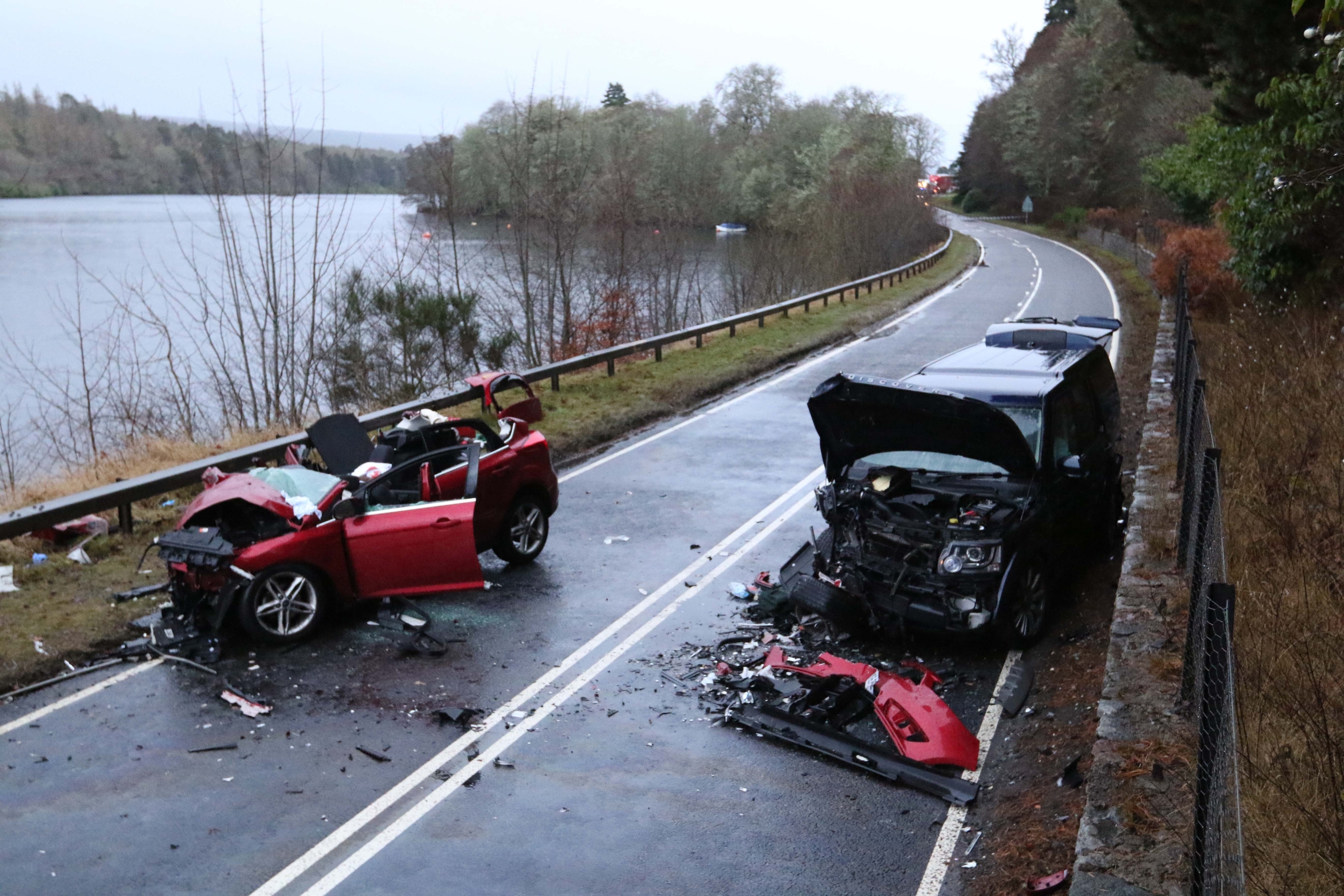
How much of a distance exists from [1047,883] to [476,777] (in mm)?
3245

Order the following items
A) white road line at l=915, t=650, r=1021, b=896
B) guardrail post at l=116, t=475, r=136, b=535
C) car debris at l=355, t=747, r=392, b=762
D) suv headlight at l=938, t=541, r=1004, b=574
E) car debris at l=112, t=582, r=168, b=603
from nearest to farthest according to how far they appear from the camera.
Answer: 1. white road line at l=915, t=650, r=1021, b=896
2. car debris at l=355, t=747, r=392, b=762
3. suv headlight at l=938, t=541, r=1004, b=574
4. car debris at l=112, t=582, r=168, b=603
5. guardrail post at l=116, t=475, r=136, b=535

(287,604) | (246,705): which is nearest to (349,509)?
(287,604)

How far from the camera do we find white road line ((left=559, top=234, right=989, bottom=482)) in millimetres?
14234

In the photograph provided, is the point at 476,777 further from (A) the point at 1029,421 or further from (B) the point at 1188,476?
(B) the point at 1188,476

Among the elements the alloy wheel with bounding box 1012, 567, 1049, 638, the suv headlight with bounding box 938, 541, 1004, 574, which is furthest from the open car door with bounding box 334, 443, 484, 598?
the alloy wheel with bounding box 1012, 567, 1049, 638

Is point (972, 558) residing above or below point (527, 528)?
above

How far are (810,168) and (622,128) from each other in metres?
27.3

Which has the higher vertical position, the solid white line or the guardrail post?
the guardrail post

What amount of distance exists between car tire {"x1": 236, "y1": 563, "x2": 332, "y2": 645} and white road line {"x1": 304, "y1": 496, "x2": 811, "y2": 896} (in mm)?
2167

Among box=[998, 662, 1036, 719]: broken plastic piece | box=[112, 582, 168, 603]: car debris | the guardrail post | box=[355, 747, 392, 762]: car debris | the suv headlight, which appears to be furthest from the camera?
the guardrail post

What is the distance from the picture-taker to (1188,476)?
8797 millimetres

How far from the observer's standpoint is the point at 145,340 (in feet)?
127

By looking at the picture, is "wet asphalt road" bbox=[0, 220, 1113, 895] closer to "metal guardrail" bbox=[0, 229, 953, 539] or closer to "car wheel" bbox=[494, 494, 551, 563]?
"car wheel" bbox=[494, 494, 551, 563]

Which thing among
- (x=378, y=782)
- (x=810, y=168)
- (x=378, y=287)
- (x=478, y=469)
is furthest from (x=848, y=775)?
(x=810, y=168)
